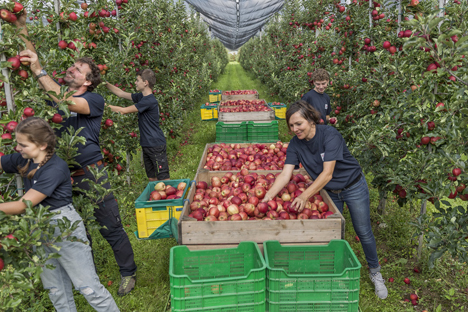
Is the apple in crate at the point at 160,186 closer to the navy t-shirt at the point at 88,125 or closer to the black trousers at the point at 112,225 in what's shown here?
the black trousers at the point at 112,225

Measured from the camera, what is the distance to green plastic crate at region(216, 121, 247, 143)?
7539 mm

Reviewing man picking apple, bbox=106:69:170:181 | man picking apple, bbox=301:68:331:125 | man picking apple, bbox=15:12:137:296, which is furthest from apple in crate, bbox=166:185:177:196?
man picking apple, bbox=301:68:331:125

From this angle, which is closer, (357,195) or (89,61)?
(89,61)

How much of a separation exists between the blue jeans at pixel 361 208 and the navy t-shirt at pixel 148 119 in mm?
2984

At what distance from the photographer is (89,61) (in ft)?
9.97

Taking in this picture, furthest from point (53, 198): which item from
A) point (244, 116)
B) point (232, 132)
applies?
point (244, 116)

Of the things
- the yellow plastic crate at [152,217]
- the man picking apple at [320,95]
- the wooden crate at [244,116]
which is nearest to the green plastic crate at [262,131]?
the wooden crate at [244,116]

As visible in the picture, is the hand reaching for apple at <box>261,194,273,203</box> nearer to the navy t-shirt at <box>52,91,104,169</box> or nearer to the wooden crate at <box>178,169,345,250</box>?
the wooden crate at <box>178,169,345,250</box>

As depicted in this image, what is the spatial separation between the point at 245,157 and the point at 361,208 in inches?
90.2

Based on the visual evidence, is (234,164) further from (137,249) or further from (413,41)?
(413,41)

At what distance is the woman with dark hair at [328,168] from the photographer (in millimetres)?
3068

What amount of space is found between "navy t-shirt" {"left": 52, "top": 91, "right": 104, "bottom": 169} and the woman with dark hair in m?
1.83

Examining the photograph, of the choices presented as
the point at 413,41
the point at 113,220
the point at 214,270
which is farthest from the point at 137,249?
the point at 413,41

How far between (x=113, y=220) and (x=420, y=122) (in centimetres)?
343
